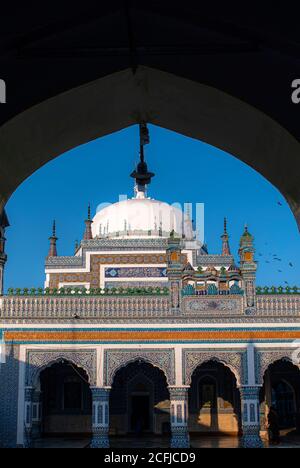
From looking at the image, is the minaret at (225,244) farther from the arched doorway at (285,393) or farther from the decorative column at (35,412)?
the decorative column at (35,412)

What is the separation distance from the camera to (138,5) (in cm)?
217

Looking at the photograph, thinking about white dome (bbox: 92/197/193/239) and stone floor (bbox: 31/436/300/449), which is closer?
stone floor (bbox: 31/436/300/449)

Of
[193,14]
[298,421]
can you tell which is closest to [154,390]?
[298,421]

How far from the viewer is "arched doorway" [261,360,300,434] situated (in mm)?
14641

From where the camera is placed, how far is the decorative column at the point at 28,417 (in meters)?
12.2

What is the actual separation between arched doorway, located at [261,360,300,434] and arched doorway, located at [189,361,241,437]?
73 centimetres

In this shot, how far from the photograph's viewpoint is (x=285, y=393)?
14.8 metres

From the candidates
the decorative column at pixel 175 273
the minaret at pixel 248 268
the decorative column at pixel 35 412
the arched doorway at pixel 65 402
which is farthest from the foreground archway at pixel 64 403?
the minaret at pixel 248 268

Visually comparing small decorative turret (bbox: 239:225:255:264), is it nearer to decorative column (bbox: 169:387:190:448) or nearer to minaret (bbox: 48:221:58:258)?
decorative column (bbox: 169:387:190:448)

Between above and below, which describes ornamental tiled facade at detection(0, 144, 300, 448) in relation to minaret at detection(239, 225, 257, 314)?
below

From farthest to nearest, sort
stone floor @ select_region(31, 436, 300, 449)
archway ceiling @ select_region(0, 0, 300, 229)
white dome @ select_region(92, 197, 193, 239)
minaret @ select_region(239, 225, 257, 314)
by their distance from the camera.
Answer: white dome @ select_region(92, 197, 193, 239), minaret @ select_region(239, 225, 257, 314), stone floor @ select_region(31, 436, 300, 449), archway ceiling @ select_region(0, 0, 300, 229)

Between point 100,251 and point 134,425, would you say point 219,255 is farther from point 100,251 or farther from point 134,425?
point 134,425

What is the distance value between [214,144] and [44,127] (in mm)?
858

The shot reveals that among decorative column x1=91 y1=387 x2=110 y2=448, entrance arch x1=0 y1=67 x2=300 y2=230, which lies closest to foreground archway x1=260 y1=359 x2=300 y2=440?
decorative column x1=91 y1=387 x2=110 y2=448
